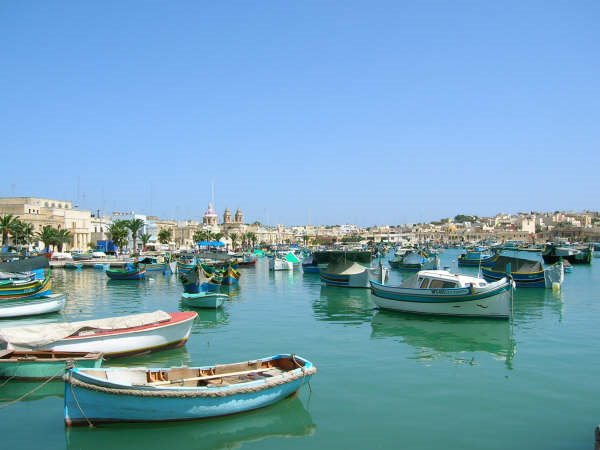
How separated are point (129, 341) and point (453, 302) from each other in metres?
15.0

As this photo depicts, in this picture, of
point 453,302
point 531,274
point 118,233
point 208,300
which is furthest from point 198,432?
point 118,233

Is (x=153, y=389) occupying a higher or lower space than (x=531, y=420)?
higher

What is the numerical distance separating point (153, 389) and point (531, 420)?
830 cm

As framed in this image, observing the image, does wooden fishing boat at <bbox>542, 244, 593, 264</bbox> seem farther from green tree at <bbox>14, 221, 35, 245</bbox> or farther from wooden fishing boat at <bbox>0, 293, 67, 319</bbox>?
green tree at <bbox>14, 221, 35, 245</bbox>

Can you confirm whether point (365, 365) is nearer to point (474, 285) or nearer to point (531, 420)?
point (531, 420)

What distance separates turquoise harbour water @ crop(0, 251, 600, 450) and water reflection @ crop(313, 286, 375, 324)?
32 cm

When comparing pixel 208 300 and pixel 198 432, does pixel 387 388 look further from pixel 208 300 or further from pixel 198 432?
pixel 208 300

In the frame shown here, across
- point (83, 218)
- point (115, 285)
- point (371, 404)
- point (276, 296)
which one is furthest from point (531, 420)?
point (83, 218)

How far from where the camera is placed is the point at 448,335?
21734mm

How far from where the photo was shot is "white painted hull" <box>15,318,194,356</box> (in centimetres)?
1598

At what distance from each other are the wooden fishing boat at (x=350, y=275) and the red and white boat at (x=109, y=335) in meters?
22.5

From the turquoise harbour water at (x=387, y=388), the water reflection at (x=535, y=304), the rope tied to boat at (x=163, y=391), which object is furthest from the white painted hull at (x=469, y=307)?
the rope tied to boat at (x=163, y=391)

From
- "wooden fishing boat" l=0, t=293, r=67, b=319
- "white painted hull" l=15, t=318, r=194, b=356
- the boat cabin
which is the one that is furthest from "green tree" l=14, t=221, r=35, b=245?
the boat cabin

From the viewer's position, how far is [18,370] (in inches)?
573
